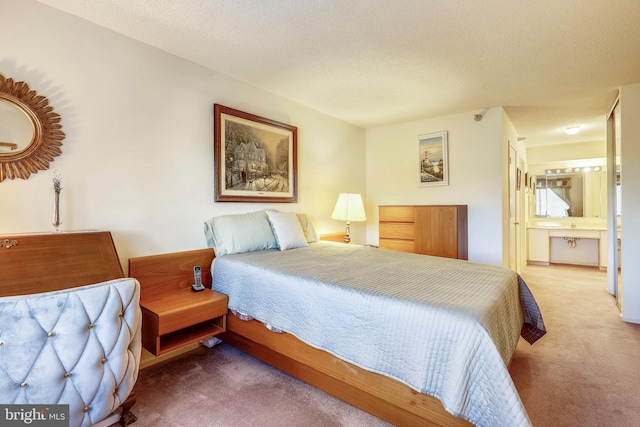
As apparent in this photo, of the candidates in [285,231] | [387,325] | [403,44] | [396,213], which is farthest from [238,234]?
Answer: [396,213]

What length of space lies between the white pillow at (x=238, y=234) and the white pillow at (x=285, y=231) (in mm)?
69

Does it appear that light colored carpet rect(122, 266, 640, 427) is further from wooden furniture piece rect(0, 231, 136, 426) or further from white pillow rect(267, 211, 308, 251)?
white pillow rect(267, 211, 308, 251)

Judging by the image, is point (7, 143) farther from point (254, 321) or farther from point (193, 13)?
point (254, 321)

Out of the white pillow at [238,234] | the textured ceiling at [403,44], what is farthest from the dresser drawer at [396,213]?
the white pillow at [238,234]

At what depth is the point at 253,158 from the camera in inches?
121

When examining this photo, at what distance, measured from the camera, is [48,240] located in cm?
168

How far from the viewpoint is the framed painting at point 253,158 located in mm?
2779

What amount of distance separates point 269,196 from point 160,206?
1.13m

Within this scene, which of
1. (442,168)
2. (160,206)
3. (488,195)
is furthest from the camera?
(442,168)

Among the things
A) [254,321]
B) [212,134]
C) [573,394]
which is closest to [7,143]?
[212,134]

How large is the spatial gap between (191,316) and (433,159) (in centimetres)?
360

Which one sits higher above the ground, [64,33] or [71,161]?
[64,33]

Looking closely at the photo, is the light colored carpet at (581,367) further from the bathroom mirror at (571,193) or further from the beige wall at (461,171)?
the bathroom mirror at (571,193)

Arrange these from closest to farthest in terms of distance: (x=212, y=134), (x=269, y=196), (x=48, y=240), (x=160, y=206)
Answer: (x=48, y=240), (x=160, y=206), (x=212, y=134), (x=269, y=196)
